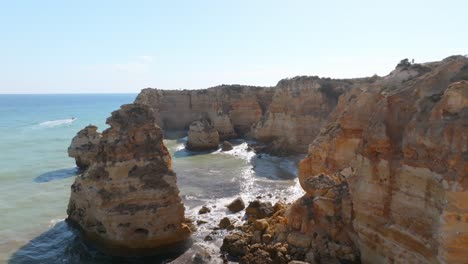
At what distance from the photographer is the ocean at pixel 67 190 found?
55.4ft

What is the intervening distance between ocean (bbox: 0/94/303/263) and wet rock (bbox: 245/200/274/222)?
815mm

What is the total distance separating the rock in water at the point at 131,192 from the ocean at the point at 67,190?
0.86 meters

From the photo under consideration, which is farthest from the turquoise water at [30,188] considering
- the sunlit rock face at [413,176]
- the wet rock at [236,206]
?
the sunlit rock face at [413,176]

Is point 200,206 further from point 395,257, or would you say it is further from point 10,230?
point 395,257

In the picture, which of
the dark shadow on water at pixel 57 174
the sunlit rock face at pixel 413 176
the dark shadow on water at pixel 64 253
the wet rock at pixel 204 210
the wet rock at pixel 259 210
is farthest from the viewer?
the dark shadow on water at pixel 57 174

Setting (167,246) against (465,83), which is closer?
(465,83)

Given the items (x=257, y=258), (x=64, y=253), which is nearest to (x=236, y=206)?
(x=257, y=258)

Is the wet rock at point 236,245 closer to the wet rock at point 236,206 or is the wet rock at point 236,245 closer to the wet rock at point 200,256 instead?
the wet rock at point 200,256

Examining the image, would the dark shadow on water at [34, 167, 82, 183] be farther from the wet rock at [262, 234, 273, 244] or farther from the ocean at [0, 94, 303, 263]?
the wet rock at [262, 234, 273, 244]

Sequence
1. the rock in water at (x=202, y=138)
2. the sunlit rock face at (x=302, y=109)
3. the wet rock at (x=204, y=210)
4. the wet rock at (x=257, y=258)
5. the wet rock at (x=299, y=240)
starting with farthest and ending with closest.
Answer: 1. the rock in water at (x=202, y=138)
2. the sunlit rock face at (x=302, y=109)
3. the wet rock at (x=204, y=210)
4. the wet rock at (x=299, y=240)
5. the wet rock at (x=257, y=258)

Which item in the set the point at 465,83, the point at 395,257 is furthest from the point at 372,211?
the point at 465,83

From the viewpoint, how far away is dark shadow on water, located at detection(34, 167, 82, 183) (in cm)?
3048

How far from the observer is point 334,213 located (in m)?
14.9

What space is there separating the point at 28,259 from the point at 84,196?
3.30 m
